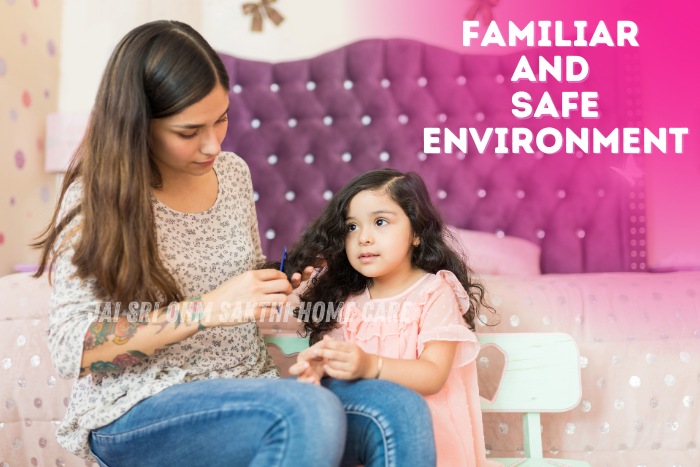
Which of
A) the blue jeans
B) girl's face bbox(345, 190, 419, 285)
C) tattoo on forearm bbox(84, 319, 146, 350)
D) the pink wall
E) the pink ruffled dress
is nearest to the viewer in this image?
the blue jeans

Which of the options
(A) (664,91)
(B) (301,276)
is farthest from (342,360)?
(A) (664,91)

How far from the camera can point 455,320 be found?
1243 mm

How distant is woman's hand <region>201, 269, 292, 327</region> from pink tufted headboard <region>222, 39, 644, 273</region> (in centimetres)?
176

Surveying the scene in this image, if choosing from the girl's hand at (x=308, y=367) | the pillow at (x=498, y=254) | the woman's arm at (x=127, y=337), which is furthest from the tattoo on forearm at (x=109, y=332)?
the pillow at (x=498, y=254)

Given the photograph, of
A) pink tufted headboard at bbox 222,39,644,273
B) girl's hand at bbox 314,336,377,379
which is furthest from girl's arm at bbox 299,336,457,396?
pink tufted headboard at bbox 222,39,644,273

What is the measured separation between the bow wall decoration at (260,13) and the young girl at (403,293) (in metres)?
1.72

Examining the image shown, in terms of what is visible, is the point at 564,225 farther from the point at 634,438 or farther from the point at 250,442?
the point at 250,442

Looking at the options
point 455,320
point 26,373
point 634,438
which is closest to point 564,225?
point 634,438

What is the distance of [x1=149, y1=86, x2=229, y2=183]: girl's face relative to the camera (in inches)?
41.5

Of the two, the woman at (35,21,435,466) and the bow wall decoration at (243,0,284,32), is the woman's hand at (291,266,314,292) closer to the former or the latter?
the woman at (35,21,435,466)

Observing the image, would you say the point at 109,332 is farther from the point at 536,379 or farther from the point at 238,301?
the point at 536,379

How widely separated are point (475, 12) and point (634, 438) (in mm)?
1853

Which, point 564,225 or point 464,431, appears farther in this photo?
point 564,225

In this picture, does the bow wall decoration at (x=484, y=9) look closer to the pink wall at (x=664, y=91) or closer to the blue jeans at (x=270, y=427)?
the pink wall at (x=664, y=91)
